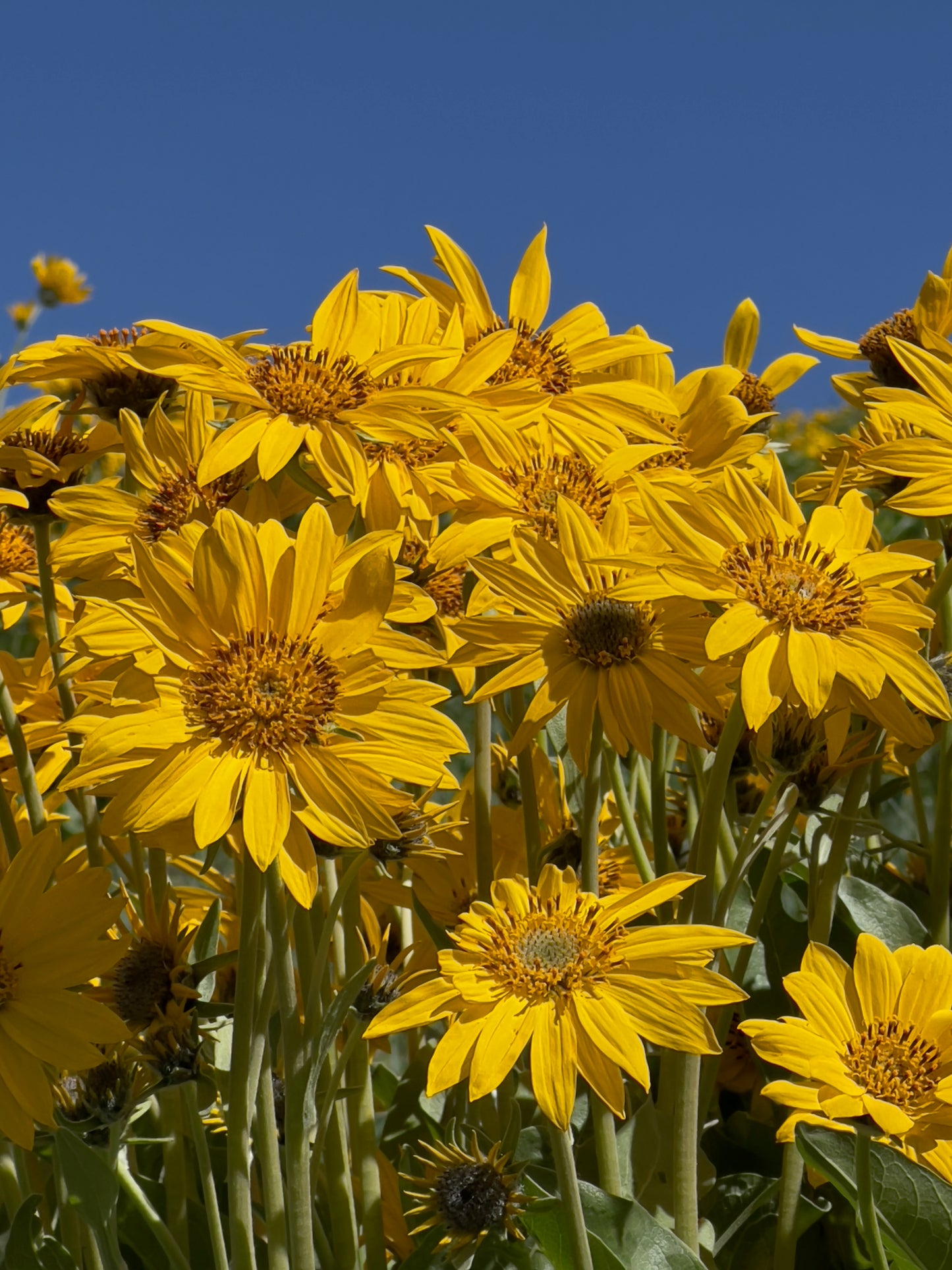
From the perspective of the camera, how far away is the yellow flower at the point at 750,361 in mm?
1587

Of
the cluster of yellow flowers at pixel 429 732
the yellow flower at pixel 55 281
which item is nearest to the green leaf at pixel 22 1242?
the cluster of yellow flowers at pixel 429 732

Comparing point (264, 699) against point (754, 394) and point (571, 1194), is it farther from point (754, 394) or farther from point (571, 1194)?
point (754, 394)

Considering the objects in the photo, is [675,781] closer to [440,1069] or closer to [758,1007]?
[758,1007]

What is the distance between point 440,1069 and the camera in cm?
87

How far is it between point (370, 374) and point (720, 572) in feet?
0.97

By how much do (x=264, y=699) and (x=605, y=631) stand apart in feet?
0.87

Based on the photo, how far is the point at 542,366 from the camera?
3.92 feet

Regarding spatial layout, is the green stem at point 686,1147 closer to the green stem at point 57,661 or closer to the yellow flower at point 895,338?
the green stem at point 57,661

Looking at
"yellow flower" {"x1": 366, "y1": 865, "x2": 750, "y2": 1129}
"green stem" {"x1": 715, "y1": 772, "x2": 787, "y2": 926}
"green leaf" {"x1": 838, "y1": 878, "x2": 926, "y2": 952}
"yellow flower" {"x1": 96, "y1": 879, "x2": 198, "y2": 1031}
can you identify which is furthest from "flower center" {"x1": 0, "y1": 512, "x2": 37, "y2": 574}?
"green leaf" {"x1": 838, "y1": 878, "x2": 926, "y2": 952}

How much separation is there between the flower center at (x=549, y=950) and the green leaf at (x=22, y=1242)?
1.40 feet

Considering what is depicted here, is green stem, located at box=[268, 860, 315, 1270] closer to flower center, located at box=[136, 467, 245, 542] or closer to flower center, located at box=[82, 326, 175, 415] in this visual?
flower center, located at box=[136, 467, 245, 542]

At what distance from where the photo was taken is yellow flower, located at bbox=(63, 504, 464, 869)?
0.81 m

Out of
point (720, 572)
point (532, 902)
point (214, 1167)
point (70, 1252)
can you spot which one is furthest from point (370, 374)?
point (214, 1167)

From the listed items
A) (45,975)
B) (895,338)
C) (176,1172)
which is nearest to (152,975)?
(45,975)
